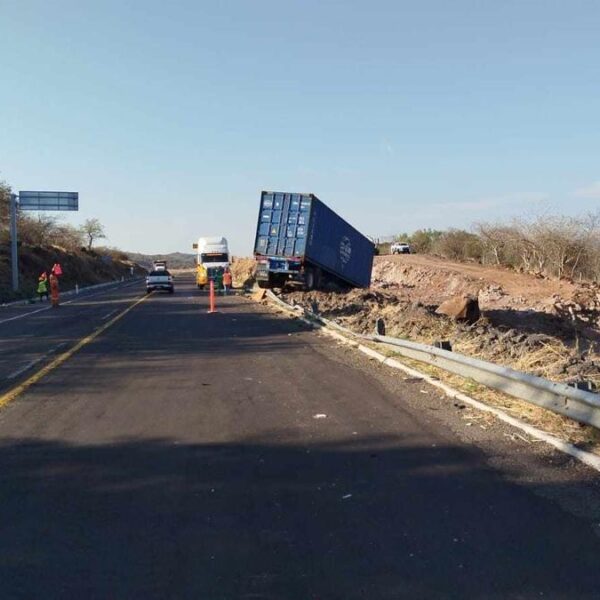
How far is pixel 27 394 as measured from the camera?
9.62 meters

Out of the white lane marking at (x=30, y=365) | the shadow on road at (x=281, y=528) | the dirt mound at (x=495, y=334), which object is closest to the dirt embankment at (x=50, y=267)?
the dirt mound at (x=495, y=334)

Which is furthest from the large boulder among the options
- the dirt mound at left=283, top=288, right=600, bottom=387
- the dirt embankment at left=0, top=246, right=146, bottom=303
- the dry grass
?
the dirt embankment at left=0, top=246, right=146, bottom=303

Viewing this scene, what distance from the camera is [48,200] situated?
52.6 meters

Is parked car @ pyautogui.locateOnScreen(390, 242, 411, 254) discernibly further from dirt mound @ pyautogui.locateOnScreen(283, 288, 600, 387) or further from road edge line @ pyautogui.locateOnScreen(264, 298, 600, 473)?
road edge line @ pyautogui.locateOnScreen(264, 298, 600, 473)

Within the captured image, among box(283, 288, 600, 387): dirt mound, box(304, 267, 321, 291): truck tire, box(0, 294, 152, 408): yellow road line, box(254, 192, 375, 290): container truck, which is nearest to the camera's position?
box(0, 294, 152, 408): yellow road line

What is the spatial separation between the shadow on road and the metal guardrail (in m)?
1.24

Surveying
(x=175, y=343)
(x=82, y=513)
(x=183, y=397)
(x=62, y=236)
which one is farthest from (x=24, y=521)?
(x=62, y=236)

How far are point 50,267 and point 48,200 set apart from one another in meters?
15.2

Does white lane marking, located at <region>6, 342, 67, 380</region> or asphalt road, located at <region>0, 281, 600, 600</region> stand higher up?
asphalt road, located at <region>0, 281, 600, 600</region>

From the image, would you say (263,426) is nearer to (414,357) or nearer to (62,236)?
(414,357)

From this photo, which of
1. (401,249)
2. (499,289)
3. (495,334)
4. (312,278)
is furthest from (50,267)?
(495,334)

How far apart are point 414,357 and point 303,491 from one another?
22.1 ft

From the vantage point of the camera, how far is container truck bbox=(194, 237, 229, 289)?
155 feet

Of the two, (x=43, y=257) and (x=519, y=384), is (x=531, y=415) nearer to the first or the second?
(x=519, y=384)
